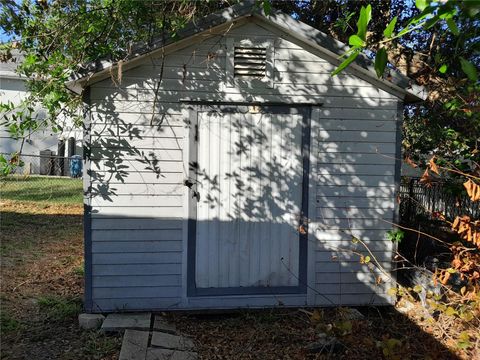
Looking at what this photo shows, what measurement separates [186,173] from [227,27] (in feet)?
5.43

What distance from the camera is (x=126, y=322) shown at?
4.46 m

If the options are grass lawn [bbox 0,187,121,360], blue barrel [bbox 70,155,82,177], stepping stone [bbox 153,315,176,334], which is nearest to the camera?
grass lawn [bbox 0,187,121,360]

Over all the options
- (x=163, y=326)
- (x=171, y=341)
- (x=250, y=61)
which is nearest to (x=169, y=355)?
(x=171, y=341)

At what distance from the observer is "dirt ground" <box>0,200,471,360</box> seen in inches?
150

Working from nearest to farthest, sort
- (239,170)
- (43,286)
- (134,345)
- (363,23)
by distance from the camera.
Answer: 1. (363,23)
2. (134,345)
3. (239,170)
4. (43,286)

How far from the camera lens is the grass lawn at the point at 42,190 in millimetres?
12555

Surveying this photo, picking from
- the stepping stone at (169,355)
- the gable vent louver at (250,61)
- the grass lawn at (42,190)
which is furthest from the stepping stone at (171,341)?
the grass lawn at (42,190)

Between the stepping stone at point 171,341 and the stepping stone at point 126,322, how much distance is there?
0.22 meters

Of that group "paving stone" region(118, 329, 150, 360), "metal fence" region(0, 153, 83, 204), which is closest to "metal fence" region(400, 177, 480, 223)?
"paving stone" region(118, 329, 150, 360)

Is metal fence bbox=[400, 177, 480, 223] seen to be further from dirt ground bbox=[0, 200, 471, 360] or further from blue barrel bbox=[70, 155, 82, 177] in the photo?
blue barrel bbox=[70, 155, 82, 177]

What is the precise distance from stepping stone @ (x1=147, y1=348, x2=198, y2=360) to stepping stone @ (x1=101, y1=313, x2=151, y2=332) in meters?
0.50

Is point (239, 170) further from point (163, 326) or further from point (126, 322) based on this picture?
point (126, 322)

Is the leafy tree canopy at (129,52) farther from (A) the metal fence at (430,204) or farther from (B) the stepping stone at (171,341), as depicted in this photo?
(B) the stepping stone at (171,341)

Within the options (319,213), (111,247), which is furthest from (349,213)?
(111,247)
